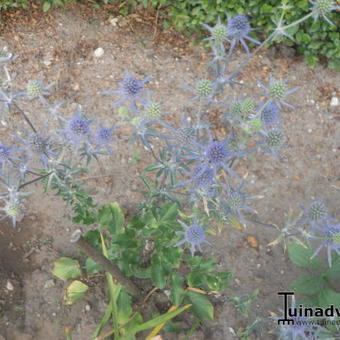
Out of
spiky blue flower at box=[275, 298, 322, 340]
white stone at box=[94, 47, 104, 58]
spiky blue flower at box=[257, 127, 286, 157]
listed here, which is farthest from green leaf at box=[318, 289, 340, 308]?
white stone at box=[94, 47, 104, 58]

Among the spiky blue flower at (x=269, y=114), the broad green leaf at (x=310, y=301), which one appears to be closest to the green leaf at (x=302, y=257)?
the broad green leaf at (x=310, y=301)

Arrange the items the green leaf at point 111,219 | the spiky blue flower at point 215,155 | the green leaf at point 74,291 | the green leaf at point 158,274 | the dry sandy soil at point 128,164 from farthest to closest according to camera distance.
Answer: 1. the dry sandy soil at point 128,164
2. the green leaf at point 74,291
3. the green leaf at point 111,219
4. the green leaf at point 158,274
5. the spiky blue flower at point 215,155

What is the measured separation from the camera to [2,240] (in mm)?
2697

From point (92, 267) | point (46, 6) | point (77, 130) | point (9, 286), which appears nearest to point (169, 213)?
point (92, 267)

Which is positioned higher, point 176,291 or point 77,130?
point 77,130

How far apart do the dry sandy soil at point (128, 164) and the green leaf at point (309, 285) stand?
12.2 inches

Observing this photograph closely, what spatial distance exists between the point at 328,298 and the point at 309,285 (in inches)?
5.0

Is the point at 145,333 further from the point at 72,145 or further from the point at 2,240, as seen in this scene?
Result: the point at 72,145

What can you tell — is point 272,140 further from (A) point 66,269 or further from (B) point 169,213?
(A) point 66,269

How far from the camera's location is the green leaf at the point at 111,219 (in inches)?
90.6

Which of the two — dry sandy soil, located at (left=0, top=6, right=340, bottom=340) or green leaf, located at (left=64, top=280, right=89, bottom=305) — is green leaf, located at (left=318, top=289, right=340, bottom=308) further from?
green leaf, located at (left=64, top=280, right=89, bottom=305)

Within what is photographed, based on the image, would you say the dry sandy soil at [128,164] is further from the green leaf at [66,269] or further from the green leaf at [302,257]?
the green leaf at [302,257]

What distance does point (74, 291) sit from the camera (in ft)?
7.95

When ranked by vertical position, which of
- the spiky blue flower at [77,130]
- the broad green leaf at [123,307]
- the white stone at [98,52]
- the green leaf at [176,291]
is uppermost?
the spiky blue flower at [77,130]
